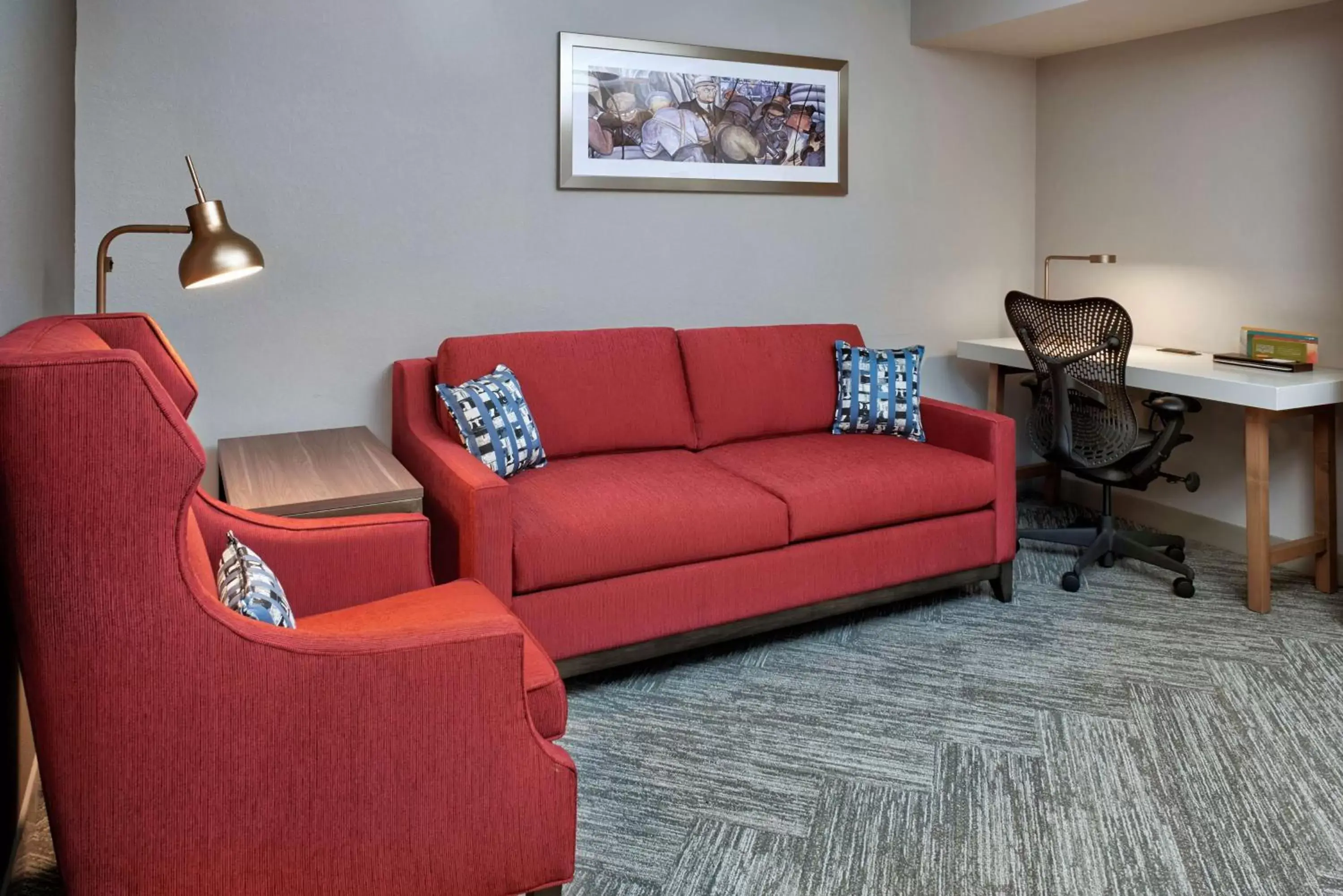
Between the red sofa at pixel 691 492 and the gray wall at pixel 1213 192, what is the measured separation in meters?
1.17

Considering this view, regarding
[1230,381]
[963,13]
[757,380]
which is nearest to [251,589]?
[757,380]

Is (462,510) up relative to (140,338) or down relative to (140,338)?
down

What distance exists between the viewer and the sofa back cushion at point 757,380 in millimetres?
3512

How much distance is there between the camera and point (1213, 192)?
385 centimetres

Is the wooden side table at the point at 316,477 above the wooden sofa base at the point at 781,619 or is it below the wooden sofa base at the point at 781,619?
above

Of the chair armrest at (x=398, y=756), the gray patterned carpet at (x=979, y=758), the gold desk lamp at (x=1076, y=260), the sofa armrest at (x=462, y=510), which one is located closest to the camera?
the chair armrest at (x=398, y=756)

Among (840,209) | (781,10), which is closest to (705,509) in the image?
(840,209)

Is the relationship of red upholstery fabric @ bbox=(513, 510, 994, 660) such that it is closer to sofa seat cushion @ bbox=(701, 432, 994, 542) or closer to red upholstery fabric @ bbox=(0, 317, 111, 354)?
sofa seat cushion @ bbox=(701, 432, 994, 542)

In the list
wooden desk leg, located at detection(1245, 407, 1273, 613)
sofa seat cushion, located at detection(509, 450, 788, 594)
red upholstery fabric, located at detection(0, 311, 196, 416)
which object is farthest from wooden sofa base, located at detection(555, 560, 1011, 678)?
red upholstery fabric, located at detection(0, 311, 196, 416)

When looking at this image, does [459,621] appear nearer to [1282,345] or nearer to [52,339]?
[52,339]

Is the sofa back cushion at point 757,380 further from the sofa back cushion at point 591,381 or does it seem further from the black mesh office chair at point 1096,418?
the black mesh office chair at point 1096,418

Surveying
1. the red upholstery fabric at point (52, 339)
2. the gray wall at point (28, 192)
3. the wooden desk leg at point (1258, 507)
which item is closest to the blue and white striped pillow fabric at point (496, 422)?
the gray wall at point (28, 192)

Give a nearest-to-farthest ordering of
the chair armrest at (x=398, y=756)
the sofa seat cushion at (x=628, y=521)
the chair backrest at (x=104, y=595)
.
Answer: the chair backrest at (x=104, y=595) → the chair armrest at (x=398, y=756) → the sofa seat cushion at (x=628, y=521)

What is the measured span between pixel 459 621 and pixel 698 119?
245cm
